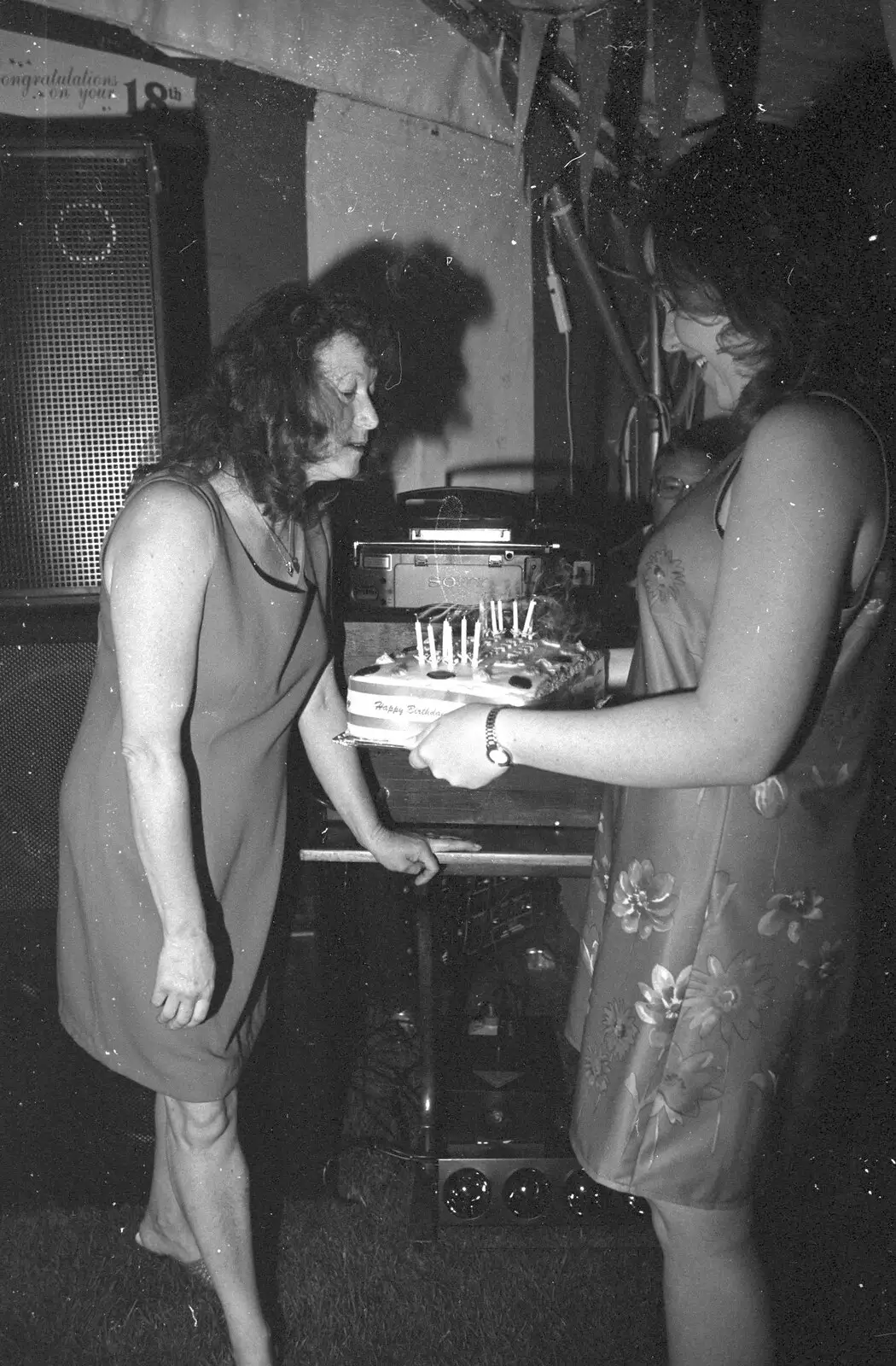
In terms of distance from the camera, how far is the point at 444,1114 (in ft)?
7.63

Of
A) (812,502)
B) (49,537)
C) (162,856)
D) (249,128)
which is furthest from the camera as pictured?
(249,128)

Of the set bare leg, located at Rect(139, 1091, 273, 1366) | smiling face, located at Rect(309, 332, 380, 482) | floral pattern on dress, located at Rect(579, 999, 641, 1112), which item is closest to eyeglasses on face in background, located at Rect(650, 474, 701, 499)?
smiling face, located at Rect(309, 332, 380, 482)

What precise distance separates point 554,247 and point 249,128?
111cm

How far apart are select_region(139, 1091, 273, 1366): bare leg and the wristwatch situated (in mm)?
850

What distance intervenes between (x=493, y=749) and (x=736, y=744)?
30cm

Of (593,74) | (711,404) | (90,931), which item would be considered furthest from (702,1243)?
(711,404)

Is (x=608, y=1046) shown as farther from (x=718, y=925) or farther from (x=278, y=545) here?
(x=278, y=545)

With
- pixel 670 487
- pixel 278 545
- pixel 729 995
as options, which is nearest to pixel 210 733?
pixel 278 545

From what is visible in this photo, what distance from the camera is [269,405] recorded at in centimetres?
168

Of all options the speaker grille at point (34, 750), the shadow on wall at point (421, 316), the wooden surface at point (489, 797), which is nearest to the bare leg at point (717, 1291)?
the wooden surface at point (489, 797)

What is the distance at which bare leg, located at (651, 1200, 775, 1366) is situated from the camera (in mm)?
1329

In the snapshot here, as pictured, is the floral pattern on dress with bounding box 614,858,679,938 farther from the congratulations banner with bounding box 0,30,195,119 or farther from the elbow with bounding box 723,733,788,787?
the congratulations banner with bounding box 0,30,195,119

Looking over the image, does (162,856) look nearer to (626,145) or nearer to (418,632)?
(418,632)

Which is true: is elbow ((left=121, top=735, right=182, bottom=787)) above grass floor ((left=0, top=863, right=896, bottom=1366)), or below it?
above
